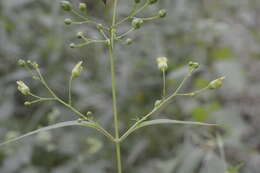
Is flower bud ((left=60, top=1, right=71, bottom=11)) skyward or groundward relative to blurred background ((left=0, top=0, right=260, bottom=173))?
skyward

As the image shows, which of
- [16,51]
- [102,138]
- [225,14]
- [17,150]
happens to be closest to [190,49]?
[225,14]

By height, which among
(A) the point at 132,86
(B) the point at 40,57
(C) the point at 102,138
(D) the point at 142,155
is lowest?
(D) the point at 142,155

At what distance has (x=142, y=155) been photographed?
3.99 metres

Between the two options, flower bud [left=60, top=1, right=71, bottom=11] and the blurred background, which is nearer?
flower bud [left=60, top=1, right=71, bottom=11]

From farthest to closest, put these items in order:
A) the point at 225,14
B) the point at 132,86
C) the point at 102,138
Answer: the point at 225,14 < the point at 132,86 < the point at 102,138

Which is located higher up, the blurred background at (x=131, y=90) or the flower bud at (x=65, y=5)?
the flower bud at (x=65, y=5)

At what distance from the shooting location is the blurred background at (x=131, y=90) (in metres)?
3.43

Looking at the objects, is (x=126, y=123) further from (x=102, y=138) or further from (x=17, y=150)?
(x=17, y=150)

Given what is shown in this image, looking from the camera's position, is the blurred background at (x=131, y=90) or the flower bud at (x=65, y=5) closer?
the flower bud at (x=65, y=5)

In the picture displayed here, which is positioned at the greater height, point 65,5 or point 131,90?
point 65,5

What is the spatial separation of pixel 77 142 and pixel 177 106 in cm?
118

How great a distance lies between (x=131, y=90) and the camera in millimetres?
3965

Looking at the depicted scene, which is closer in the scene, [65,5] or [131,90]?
[65,5]

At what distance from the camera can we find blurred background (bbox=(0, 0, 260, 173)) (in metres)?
3.43
